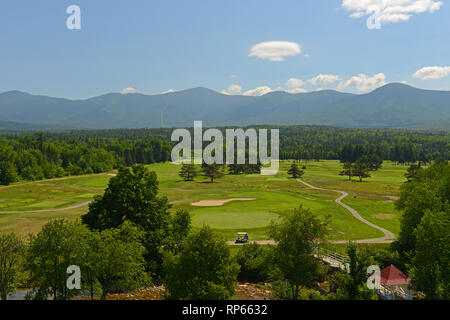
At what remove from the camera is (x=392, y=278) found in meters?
31.0

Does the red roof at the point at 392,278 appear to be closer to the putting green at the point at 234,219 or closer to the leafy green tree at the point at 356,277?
the leafy green tree at the point at 356,277

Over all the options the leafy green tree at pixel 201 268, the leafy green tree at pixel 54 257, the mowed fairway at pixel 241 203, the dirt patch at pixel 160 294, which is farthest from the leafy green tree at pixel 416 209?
the leafy green tree at pixel 54 257

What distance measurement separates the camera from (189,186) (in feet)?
362

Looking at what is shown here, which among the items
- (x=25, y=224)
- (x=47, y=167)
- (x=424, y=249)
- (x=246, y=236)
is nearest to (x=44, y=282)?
(x=246, y=236)

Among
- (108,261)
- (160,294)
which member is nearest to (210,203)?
(160,294)

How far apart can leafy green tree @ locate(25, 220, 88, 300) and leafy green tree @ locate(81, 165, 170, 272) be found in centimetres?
949

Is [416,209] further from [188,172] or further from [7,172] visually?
[7,172]

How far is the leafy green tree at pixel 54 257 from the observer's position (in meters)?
24.3

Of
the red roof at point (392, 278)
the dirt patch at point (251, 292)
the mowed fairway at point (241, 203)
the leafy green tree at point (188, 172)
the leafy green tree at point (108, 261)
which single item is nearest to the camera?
the leafy green tree at point (108, 261)

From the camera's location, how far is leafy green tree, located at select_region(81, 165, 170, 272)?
3519cm

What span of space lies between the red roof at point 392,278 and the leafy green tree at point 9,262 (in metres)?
32.8

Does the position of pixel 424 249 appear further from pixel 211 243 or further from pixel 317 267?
pixel 211 243

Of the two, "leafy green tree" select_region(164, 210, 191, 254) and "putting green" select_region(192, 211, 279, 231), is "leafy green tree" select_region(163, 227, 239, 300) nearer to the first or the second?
"leafy green tree" select_region(164, 210, 191, 254)

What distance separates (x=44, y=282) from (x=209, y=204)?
53.3 metres
